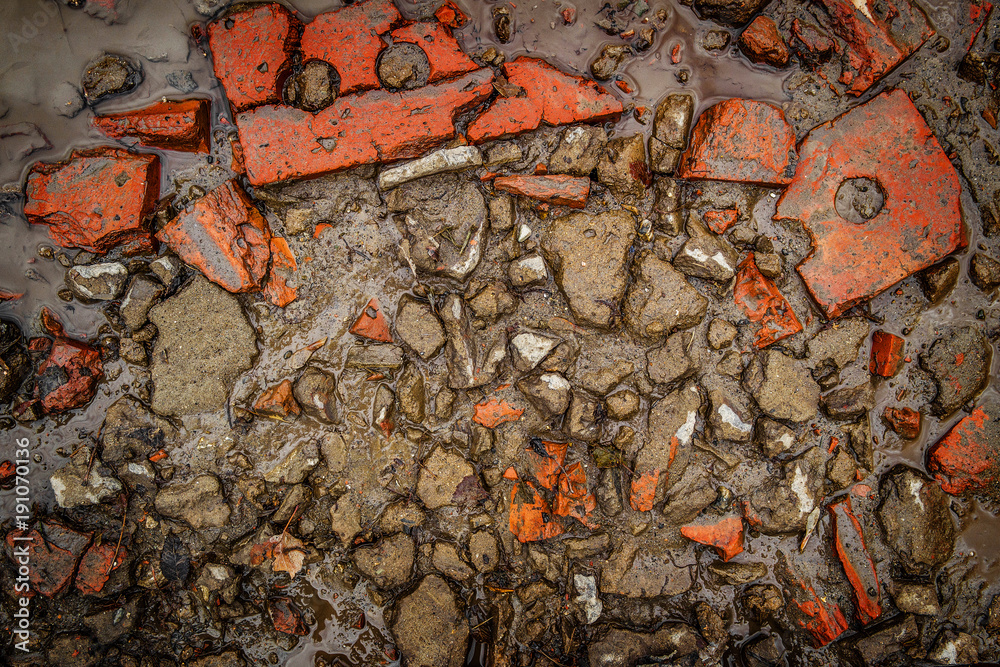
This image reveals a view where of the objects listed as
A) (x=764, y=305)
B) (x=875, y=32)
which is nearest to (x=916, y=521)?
(x=764, y=305)

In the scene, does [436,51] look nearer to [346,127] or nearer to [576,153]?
[346,127]

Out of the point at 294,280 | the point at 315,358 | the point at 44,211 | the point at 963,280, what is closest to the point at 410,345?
the point at 315,358

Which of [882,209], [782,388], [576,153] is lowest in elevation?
[782,388]

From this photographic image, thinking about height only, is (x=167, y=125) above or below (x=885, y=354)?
above

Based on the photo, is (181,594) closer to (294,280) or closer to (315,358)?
(315,358)

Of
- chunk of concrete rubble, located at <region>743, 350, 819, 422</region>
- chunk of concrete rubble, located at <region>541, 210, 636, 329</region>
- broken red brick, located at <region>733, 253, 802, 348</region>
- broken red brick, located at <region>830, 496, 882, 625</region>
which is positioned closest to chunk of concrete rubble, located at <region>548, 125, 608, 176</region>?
chunk of concrete rubble, located at <region>541, 210, 636, 329</region>

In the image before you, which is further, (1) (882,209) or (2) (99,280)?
(2) (99,280)

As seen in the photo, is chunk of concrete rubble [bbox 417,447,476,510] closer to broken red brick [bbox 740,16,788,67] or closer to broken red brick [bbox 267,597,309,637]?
broken red brick [bbox 267,597,309,637]
